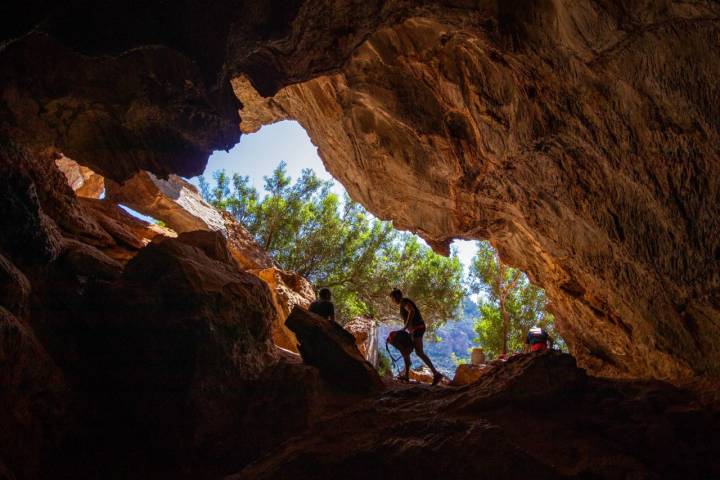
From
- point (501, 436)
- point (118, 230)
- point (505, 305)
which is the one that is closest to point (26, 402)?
point (501, 436)

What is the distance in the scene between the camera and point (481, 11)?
627cm

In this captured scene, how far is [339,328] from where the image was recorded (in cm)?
862

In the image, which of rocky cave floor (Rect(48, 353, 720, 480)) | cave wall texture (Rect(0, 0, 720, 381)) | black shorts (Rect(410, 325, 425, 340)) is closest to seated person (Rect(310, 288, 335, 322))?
black shorts (Rect(410, 325, 425, 340))

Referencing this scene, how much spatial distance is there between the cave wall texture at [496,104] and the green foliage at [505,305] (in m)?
14.5

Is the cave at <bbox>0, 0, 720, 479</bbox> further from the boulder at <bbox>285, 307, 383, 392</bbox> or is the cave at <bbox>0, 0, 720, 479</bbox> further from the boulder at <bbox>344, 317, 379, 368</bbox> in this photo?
the boulder at <bbox>344, 317, 379, 368</bbox>

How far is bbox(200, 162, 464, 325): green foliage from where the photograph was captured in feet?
74.7

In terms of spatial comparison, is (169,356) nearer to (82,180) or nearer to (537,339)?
(537,339)

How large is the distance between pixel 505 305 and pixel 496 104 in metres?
18.9

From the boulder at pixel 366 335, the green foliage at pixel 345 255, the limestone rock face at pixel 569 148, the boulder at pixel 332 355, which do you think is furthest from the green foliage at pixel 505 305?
the boulder at pixel 332 355

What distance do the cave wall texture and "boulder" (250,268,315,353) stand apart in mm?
7612

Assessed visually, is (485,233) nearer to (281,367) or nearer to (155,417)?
(281,367)

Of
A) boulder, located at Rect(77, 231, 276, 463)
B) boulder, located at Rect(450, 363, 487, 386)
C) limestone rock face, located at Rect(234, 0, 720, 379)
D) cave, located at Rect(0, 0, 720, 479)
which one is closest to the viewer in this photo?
cave, located at Rect(0, 0, 720, 479)

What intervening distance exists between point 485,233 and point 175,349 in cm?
950

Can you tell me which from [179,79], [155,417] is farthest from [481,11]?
[155,417]
